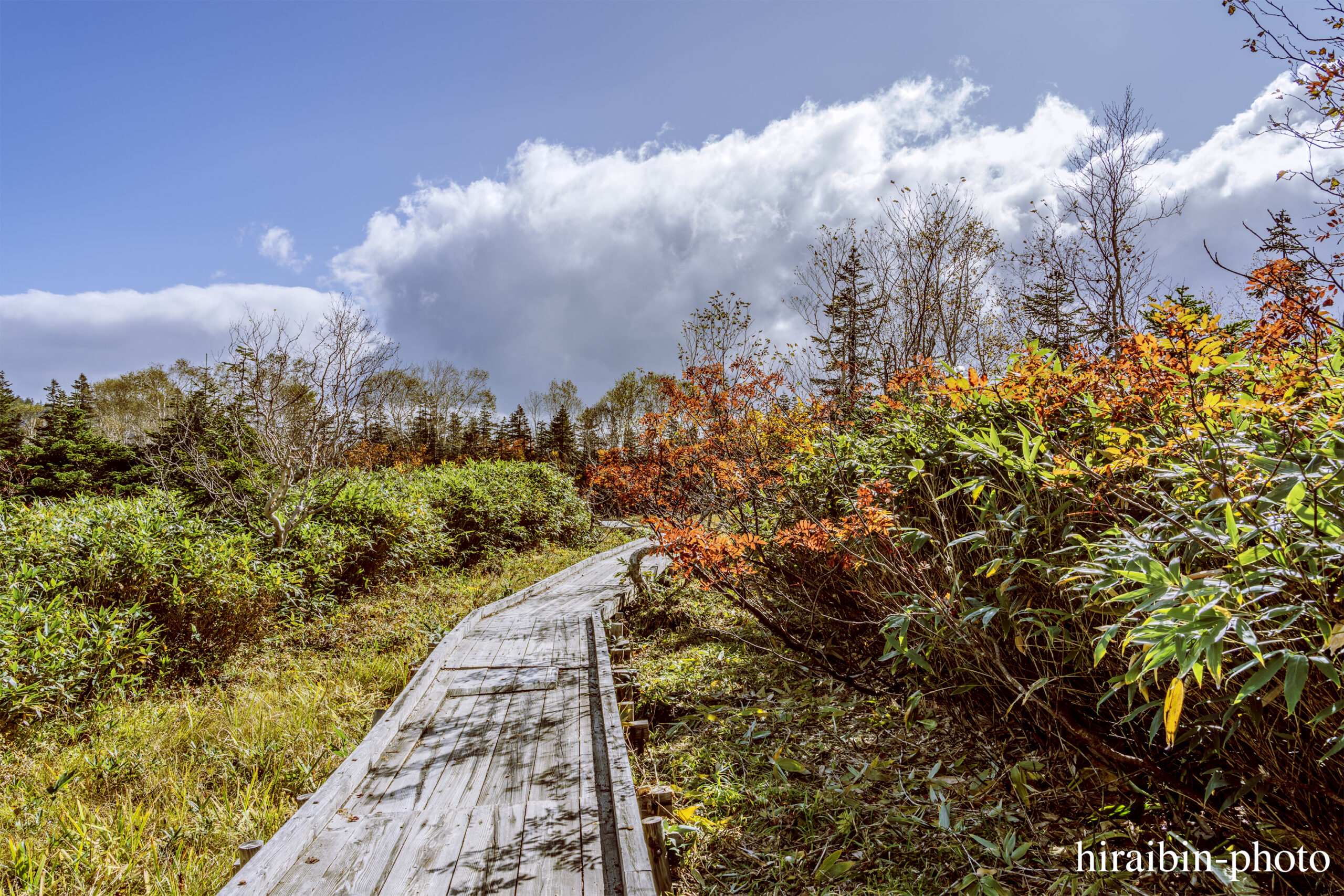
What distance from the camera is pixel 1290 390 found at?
6.81 ft

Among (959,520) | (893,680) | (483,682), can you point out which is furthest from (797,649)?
(483,682)

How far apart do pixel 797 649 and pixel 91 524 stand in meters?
6.83

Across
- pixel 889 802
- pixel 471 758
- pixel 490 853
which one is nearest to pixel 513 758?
pixel 471 758

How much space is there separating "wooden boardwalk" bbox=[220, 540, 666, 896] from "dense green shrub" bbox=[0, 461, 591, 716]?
107 inches

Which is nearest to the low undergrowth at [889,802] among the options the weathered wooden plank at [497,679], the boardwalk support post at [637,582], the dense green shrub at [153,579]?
the weathered wooden plank at [497,679]

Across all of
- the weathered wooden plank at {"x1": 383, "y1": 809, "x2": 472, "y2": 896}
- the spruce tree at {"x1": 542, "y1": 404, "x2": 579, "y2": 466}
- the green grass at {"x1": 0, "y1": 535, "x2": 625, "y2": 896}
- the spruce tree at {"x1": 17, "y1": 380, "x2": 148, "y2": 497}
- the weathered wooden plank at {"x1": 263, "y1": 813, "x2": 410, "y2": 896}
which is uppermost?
the spruce tree at {"x1": 542, "y1": 404, "x2": 579, "y2": 466}

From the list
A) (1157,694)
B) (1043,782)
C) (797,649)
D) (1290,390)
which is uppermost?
(1290,390)

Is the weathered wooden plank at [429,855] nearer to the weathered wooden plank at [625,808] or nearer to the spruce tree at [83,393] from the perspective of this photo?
the weathered wooden plank at [625,808]

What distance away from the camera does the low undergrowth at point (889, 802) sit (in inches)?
103

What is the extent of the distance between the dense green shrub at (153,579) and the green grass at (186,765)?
311mm

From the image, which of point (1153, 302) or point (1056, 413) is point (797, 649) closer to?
point (1056, 413)

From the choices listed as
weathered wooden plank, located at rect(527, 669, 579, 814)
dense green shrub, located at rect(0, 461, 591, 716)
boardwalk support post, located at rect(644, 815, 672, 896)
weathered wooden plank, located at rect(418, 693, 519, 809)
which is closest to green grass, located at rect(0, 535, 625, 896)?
dense green shrub, located at rect(0, 461, 591, 716)

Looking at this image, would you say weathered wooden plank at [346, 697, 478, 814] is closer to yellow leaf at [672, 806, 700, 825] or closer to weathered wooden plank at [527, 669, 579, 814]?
weathered wooden plank at [527, 669, 579, 814]

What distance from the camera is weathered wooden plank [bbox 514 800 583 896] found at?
2295mm
